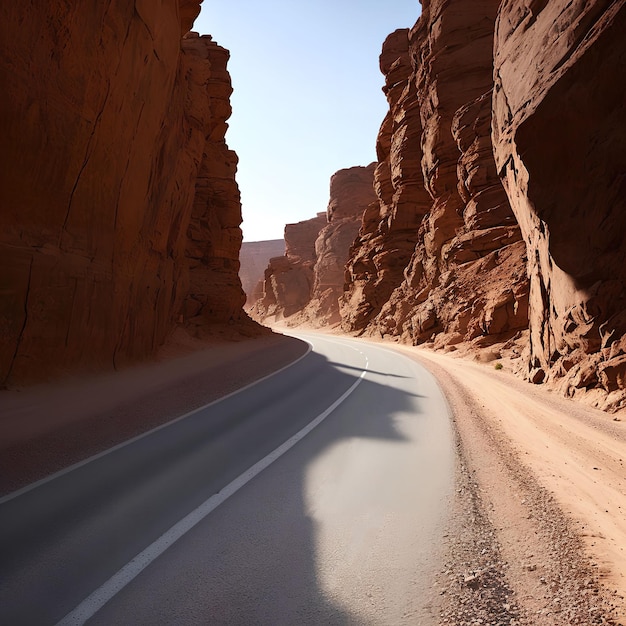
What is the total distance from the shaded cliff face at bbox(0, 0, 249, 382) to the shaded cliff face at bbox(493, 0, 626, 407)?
1120cm

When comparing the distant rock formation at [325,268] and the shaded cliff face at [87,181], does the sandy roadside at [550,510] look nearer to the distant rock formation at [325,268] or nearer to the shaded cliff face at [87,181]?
the shaded cliff face at [87,181]

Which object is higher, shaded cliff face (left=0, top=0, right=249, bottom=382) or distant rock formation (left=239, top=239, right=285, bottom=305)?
distant rock formation (left=239, top=239, right=285, bottom=305)

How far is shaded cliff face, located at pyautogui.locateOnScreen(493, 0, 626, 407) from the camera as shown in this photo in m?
9.72

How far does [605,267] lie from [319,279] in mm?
64378

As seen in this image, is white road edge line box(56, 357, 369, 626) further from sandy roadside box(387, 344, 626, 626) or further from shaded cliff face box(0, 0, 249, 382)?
shaded cliff face box(0, 0, 249, 382)

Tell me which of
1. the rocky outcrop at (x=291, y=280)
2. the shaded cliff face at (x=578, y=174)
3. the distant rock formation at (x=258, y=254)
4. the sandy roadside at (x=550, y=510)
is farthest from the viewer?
the distant rock formation at (x=258, y=254)

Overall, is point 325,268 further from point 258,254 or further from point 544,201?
point 258,254

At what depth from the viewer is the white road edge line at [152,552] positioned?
9.07 ft

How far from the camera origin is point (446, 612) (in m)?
2.78

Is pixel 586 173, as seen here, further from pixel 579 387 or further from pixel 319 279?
pixel 319 279

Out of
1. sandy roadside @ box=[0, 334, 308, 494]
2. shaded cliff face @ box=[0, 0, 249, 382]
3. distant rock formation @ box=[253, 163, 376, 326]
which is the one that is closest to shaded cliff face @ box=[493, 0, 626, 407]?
sandy roadside @ box=[0, 334, 308, 494]

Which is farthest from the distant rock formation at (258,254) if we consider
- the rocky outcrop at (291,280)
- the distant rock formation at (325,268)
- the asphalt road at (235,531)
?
the asphalt road at (235,531)

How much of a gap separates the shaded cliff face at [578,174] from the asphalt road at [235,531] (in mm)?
5593

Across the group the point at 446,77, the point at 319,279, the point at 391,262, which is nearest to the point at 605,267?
the point at 446,77
